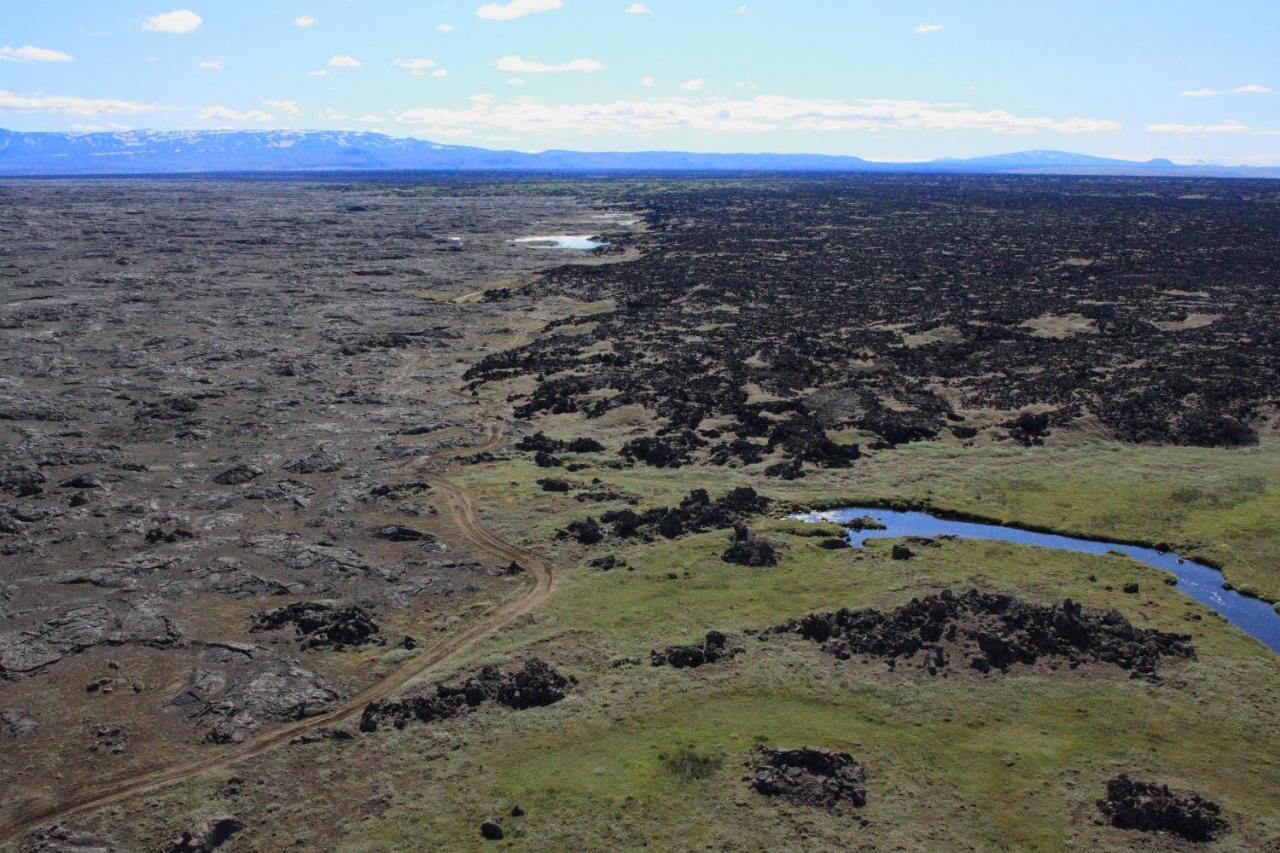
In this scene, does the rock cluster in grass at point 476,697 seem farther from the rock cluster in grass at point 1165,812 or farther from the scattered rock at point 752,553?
the rock cluster in grass at point 1165,812

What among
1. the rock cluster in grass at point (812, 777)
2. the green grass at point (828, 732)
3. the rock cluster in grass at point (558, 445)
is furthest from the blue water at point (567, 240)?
the rock cluster in grass at point (812, 777)

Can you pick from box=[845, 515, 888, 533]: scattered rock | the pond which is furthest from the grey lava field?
the pond

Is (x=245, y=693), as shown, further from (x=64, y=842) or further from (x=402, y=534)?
(x=402, y=534)

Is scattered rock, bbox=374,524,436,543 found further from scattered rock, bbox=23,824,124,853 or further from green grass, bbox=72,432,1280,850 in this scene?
scattered rock, bbox=23,824,124,853

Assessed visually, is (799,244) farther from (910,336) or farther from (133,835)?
(133,835)

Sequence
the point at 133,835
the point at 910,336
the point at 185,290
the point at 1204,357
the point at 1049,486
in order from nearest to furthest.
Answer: the point at 133,835 < the point at 1049,486 < the point at 1204,357 < the point at 910,336 < the point at 185,290

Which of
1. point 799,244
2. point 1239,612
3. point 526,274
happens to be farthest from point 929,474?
point 799,244
